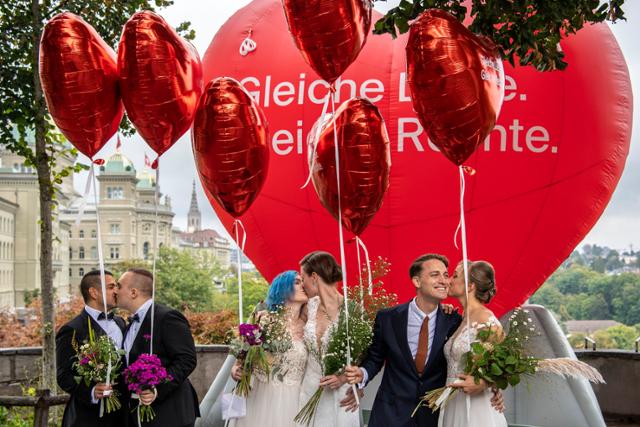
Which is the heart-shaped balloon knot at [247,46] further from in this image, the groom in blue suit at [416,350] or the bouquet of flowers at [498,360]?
the bouquet of flowers at [498,360]

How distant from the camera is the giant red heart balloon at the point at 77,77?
5.60m

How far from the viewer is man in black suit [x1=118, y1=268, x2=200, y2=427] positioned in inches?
227

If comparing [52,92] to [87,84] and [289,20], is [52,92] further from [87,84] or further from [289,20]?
[289,20]

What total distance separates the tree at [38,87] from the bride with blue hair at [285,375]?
2.98m

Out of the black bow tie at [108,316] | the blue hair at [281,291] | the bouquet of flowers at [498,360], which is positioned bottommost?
the bouquet of flowers at [498,360]

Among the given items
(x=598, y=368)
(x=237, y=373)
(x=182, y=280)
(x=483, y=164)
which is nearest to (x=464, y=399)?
(x=237, y=373)

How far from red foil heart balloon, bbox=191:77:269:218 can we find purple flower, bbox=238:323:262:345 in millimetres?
840

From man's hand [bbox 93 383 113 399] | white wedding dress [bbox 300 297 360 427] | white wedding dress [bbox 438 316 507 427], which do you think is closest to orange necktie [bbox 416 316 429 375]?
white wedding dress [bbox 438 316 507 427]

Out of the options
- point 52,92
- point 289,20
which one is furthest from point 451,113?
point 52,92

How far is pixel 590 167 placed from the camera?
25.8ft

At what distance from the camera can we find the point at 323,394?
6004 millimetres

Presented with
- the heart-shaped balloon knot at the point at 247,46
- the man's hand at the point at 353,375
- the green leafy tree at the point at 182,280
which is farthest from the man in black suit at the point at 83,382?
the green leafy tree at the point at 182,280

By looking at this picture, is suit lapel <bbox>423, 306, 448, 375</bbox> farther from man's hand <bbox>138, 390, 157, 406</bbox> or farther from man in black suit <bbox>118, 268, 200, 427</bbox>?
man's hand <bbox>138, 390, 157, 406</bbox>

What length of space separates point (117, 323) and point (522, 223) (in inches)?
137
